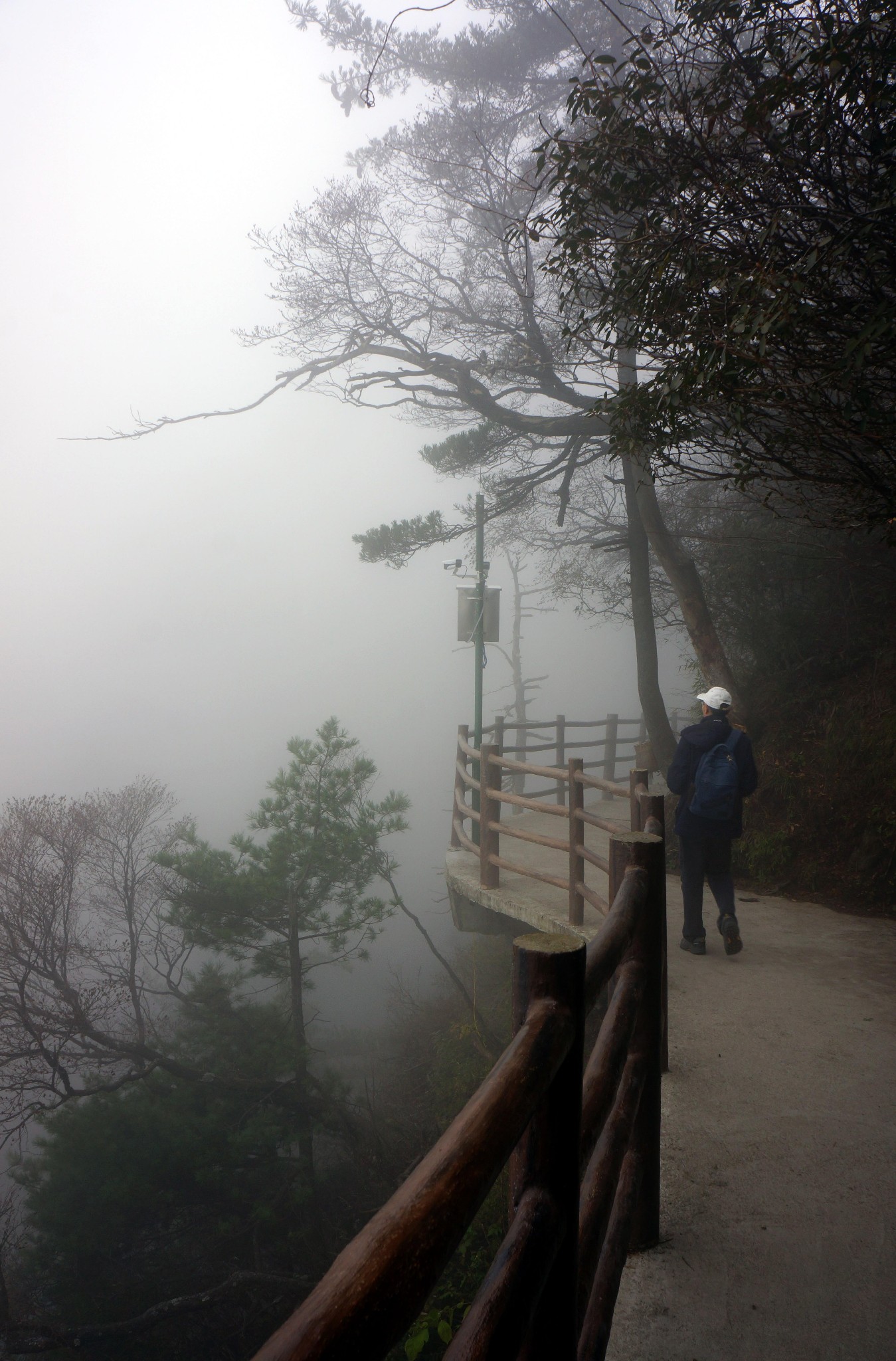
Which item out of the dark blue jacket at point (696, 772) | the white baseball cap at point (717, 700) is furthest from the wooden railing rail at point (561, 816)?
the white baseball cap at point (717, 700)

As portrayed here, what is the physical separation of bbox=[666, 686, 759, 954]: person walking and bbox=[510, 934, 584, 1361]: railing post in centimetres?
379

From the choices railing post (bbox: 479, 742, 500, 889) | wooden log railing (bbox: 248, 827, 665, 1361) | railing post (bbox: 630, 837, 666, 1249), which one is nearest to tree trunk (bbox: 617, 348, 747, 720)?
railing post (bbox: 479, 742, 500, 889)

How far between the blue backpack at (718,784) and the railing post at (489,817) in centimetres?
224

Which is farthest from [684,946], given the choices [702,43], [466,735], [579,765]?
[702,43]

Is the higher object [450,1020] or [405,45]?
[405,45]

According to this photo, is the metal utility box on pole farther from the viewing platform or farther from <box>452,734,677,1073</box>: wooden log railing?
the viewing platform

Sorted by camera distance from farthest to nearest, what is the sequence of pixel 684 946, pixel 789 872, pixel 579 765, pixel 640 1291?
1. pixel 789 872
2. pixel 579 765
3. pixel 684 946
4. pixel 640 1291

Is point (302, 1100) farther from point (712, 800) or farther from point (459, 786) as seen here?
point (712, 800)

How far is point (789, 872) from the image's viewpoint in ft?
23.4

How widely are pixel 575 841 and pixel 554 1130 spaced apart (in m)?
4.39

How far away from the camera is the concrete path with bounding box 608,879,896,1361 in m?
1.98

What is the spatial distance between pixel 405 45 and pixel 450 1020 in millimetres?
16996

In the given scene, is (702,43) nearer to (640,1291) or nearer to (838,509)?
(838,509)

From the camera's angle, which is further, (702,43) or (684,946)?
(684,946)
